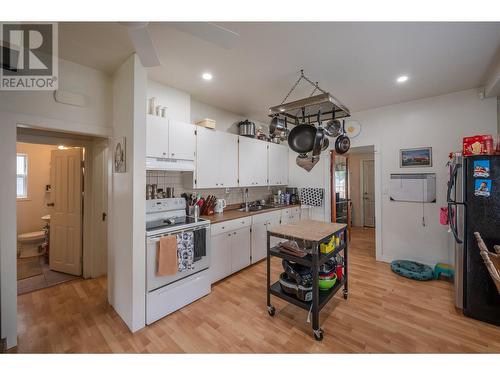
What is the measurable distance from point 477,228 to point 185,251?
2.99 meters

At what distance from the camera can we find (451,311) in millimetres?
2178

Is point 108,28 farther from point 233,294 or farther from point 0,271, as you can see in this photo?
point 233,294

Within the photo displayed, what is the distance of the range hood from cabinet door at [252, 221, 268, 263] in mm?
1367

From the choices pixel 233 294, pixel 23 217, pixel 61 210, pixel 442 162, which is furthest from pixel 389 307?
pixel 23 217

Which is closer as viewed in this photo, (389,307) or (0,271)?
(0,271)

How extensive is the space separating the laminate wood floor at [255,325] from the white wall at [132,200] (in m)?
0.26

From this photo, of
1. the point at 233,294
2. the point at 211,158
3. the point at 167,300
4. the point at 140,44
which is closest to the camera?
the point at 140,44

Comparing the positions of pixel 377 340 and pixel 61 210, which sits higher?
pixel 61 210

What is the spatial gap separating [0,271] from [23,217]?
3.23 metres

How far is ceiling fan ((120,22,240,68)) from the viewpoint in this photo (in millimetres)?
1038

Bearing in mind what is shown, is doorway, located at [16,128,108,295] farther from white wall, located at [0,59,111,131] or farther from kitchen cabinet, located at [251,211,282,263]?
kitchen cabinet, located at [251,211,282,263]

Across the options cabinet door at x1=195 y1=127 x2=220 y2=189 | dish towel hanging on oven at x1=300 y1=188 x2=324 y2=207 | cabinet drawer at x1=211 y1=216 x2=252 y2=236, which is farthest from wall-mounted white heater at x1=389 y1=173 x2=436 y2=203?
cabinet door at x1=195 y1=127 x2=220 y2=189

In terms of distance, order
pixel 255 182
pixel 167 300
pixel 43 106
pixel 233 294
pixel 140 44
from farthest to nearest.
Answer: pixel 255 182, pixel 233 294, pixel 167 300, pixel 43 106, pixel 140 44
